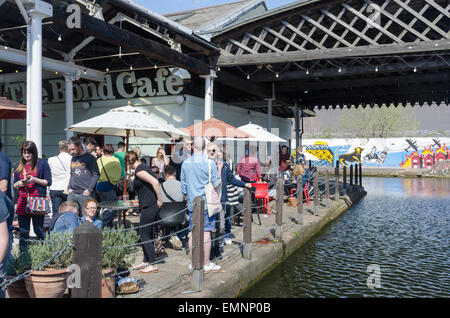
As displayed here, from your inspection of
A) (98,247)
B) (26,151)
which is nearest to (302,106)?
(26,151)

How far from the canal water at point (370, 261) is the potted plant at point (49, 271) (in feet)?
8.17

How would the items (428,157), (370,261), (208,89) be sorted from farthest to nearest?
(428,157)
(208,89)
(370,261)

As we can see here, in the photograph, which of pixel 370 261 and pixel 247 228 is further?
pixel 370 261

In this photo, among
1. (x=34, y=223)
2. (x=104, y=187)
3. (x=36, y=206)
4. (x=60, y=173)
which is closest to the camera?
(x=36, y=206)

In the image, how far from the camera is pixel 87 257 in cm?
339

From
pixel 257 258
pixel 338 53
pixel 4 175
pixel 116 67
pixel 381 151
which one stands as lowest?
pixel 257 258

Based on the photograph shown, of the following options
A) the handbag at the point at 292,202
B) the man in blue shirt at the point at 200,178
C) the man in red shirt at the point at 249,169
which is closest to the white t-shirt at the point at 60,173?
the man in blue shirt at the point at 200,178

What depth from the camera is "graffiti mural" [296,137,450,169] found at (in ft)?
112

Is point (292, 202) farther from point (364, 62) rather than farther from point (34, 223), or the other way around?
point (34, 223)

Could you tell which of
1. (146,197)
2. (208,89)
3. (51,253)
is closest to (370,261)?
(146,197)

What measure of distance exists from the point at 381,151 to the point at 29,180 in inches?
1361

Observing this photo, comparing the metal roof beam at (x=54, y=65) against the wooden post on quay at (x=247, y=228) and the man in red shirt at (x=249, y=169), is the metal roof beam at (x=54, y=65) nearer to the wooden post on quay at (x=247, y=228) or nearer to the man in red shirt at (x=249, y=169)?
the man in red shirt at (x=249, y=169)

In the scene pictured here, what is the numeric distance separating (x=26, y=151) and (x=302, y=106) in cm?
1699

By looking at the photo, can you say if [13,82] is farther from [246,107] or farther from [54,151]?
[246,107]
